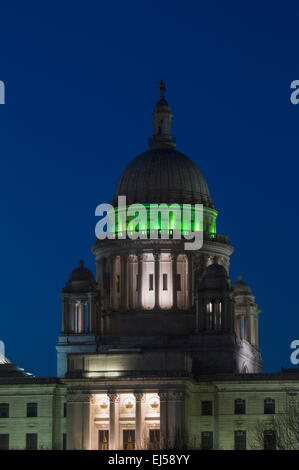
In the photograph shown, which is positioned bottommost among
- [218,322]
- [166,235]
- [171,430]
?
[171,430]

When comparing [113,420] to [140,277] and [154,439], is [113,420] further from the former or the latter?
[140,277]

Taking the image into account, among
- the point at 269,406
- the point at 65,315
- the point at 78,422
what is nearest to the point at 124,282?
the point at 65,315

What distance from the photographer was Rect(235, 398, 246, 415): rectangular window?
Result: 157500 mm

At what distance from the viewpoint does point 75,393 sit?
15588 cm

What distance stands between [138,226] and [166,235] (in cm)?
411

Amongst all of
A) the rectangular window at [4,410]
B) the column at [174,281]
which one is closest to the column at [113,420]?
the rectangular window at [4,410]

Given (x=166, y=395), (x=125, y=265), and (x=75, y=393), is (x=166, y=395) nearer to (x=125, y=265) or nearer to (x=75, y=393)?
(x=75, y=393)

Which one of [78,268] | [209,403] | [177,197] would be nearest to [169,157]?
[177,197]

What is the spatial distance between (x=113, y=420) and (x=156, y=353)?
27.2 ft

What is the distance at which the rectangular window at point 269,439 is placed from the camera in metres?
152

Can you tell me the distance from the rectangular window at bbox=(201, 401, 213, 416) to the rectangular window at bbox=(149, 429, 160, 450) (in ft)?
20.8

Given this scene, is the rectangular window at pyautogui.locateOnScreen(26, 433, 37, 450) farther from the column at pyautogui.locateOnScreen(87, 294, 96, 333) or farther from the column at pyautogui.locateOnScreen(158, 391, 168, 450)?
the column at pyautogui.locateOnScreen(87, 294, 96, 333)

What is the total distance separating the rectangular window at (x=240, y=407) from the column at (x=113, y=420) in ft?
41.8

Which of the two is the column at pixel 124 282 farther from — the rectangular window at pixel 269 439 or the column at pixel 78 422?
the rectangular window at pixel 269 439
